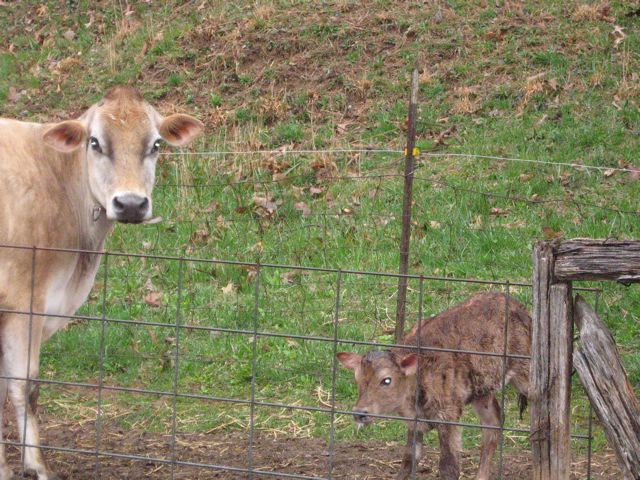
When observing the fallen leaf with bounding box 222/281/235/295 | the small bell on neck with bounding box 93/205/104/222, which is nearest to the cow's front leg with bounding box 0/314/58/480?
the small bell on neck with bounding box 93/205/104/222

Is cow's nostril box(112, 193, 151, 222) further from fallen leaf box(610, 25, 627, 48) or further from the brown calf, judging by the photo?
fallen leaf box(610, 25, 627, 48)

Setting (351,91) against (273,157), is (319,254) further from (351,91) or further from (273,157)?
(351,91)

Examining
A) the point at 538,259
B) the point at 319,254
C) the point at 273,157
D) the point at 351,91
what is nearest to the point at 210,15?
the point at 351,91

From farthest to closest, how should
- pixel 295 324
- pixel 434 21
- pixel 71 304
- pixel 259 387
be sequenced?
pixel 434 21 → pixel 295 324 → pixel 259 387 → pixel 71 304

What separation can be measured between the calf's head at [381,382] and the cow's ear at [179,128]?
1.79 metres

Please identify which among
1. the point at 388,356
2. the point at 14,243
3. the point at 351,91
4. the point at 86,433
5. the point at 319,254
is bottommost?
the point at 86,433

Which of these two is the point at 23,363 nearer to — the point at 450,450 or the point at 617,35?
the point at 450,450

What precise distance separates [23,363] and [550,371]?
11.0ft

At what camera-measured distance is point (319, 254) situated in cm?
1007

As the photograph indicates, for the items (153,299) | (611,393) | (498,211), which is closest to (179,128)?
(153,299)

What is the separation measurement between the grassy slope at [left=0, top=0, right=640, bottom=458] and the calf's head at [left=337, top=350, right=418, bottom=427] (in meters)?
0.83

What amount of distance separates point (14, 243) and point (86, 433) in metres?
1.61

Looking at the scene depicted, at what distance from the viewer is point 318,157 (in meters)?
12.4

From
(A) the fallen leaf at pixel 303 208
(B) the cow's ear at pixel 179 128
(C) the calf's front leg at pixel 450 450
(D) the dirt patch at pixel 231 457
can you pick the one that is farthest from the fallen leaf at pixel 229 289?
(C) the calf's front leg at pixel 450 450
